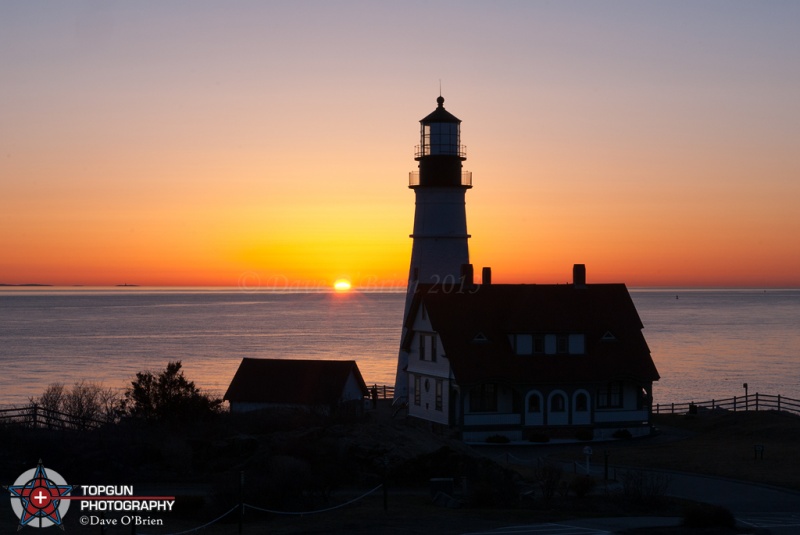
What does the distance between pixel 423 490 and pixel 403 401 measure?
837 inches

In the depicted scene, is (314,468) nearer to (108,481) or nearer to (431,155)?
(108,481)

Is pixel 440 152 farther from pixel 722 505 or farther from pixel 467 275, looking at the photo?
pixel 722 505

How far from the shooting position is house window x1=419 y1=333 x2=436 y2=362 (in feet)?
145

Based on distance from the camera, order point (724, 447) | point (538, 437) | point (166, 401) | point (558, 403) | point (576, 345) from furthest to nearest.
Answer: point (576, 345) → point (558, 403) → point (538, 437) → point (724, 447) → point (166, 401)

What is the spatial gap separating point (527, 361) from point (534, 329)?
1426 mm

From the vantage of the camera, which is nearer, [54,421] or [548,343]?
[54,421]

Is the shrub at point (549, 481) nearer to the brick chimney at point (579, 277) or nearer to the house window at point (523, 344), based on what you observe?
the house window at point (523, 344)

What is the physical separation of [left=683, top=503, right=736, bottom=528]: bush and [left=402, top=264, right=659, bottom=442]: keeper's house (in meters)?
20.6

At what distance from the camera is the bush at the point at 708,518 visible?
2083 centimetres

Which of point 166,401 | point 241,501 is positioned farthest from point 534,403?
point 241,501

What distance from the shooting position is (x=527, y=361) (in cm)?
4309

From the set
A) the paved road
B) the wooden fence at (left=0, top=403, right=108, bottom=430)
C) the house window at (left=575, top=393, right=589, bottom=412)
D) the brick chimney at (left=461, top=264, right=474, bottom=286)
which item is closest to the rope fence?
the paved road

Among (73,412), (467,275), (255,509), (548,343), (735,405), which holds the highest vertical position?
(467,275)

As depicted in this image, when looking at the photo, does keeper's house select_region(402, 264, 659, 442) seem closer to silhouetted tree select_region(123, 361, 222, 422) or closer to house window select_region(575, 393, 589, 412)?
house window select_region(575, 393, 589, 412)
